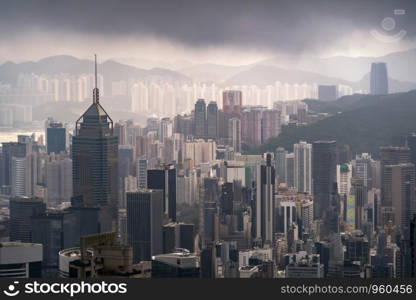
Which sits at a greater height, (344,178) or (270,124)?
(270,124)

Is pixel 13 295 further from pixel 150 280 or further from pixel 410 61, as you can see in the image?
pixel 410 61

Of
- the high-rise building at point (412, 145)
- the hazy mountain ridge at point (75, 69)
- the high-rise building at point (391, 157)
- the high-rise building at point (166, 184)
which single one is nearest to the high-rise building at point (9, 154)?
the hazy mountain ridge at point (75, 69)

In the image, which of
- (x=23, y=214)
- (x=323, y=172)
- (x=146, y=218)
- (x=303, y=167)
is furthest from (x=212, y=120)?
(x=23, y=214)

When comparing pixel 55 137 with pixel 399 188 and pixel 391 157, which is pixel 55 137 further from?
pixel 399 188

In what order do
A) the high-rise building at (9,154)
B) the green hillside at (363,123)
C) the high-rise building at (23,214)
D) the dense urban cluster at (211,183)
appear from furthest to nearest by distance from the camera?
1. the high-rise building at (9,154)
2. the green hillside at (363,123)
3. the dense urban cluster at (211,183)
4. the high-rise building at (23,214)

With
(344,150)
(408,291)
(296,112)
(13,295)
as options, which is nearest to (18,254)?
(13,295)

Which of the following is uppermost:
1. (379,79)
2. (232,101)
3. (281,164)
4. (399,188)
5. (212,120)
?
(379,79)

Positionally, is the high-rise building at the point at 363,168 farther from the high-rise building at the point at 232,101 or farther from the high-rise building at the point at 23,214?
the high-rise building at the point at 23,214

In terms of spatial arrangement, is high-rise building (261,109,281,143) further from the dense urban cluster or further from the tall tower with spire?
the tall tower with spire
